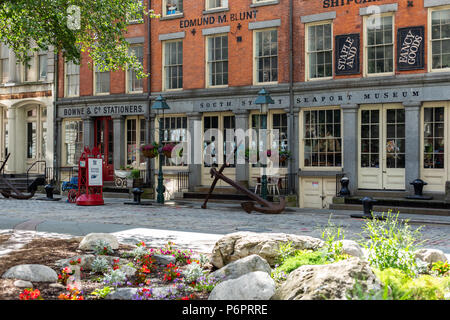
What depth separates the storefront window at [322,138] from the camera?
1927 cm

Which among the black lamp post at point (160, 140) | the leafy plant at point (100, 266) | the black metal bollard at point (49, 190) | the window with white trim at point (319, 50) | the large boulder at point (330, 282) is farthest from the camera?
the black metal bollard at point (49, 190)

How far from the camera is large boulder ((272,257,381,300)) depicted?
171 inches

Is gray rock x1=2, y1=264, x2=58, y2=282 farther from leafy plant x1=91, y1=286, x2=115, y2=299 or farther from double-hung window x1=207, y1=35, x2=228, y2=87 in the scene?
double-hung window x1=207, y1=35, x2=228, y2=87

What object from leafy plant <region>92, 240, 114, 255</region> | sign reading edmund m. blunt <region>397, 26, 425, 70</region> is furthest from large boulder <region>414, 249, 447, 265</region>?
sign reading edmund m. blunt <region>397, 26, 425, 70</region>

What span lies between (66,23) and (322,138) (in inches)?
428

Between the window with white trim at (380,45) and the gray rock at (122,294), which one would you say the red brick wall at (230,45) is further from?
the gray rock at (122,294)

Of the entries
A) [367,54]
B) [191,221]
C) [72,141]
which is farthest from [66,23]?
[72,141]

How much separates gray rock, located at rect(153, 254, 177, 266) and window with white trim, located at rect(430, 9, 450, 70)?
13470mm

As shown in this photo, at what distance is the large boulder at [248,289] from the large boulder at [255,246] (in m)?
1.72

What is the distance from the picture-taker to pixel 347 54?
61.6 feet

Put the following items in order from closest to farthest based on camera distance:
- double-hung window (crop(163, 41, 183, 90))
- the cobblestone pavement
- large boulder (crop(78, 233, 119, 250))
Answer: large boulder (crop(78, 233, 119, 250))
the cobblestone pavement
double-hung window (crop(163, 41, 183, 90))

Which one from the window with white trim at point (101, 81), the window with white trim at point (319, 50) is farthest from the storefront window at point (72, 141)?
the window with white trim at point (319, 50)

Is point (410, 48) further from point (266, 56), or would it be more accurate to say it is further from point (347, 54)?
point (266, 56)

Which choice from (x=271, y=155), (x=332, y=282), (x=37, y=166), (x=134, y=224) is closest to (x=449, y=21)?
(x=271, y=155)
